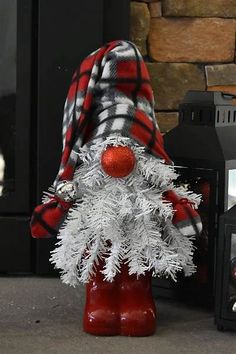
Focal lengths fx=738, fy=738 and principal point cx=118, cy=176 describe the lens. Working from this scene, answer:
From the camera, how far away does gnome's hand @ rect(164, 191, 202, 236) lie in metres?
1.35

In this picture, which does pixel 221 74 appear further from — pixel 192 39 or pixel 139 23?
pixel 139 23

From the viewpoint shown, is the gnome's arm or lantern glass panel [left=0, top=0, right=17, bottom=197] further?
lantern glass panel [left=0, top=0, right=17, bottom=197]

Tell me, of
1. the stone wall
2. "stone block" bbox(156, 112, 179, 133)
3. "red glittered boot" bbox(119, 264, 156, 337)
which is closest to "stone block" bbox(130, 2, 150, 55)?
the stone wall

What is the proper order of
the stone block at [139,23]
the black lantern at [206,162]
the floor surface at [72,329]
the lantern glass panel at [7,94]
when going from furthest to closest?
the stone block at [139,23], the lantern glass panel at [7,94], the black lantern at [206,162], the floor surface at [72,329]

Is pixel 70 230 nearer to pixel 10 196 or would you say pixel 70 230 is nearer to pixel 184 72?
pixel 10 196

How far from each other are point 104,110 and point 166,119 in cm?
47

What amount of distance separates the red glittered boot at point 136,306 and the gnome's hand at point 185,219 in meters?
0.11

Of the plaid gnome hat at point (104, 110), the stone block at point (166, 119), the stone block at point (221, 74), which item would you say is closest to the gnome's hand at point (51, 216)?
the plaid gnome hat at point (104, 110)

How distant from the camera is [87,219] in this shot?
1.34m

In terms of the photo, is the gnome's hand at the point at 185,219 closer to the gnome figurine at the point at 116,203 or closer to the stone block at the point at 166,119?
the gnome figurine at the point at 116,203

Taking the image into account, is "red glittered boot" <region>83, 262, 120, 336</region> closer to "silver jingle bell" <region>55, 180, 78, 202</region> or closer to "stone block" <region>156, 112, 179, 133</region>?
"silver jingle bell" <region>55, 180, 78, 202</region>

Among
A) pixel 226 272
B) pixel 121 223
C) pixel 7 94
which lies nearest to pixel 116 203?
pixel 121 223

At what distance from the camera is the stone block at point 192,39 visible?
179 centimetres

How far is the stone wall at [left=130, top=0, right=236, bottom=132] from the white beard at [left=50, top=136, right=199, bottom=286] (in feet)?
1.57
